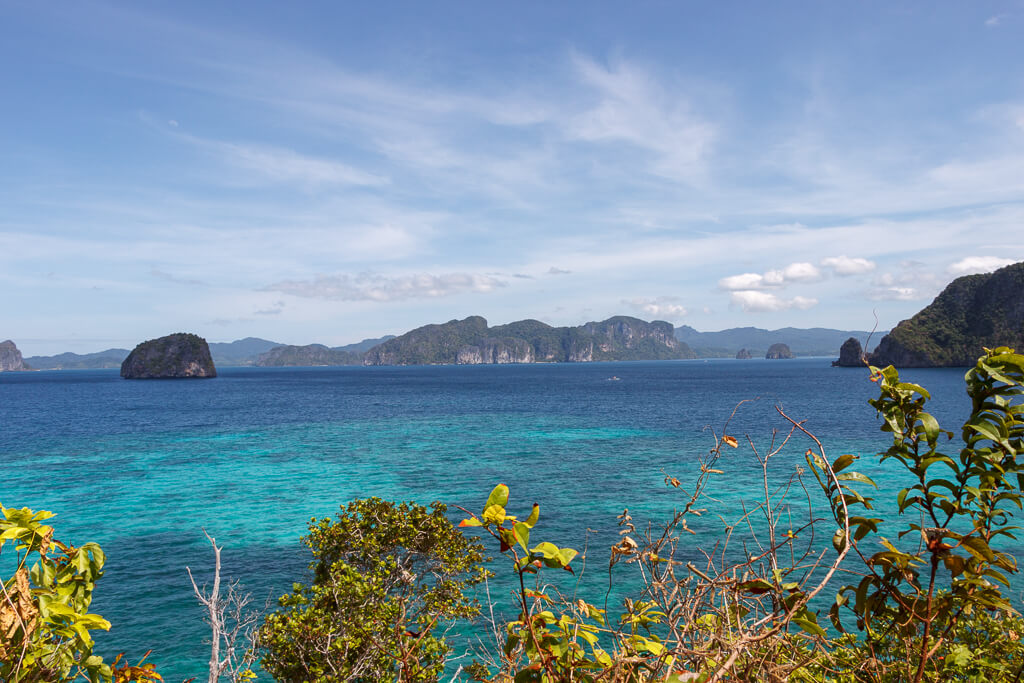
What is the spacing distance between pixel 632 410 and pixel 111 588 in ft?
234

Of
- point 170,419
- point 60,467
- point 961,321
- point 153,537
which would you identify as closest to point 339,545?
point 153,537

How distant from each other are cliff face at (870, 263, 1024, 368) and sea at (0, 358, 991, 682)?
115 m

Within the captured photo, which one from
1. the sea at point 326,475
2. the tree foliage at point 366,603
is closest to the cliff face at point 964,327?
the sea at point 326,475

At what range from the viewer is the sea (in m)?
23.2

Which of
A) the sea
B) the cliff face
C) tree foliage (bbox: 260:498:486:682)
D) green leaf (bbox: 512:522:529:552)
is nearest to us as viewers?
green leaf (bbox: 512:522:529:552)

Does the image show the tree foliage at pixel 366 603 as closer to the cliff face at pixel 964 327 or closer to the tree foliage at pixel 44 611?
the tree foliage at pixel 44 611

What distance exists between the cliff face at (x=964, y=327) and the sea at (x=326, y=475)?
115 metres

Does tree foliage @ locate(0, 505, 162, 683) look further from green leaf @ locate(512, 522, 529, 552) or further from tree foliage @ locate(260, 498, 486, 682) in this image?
tree foliage @ locate(260, 498, 486, 682)

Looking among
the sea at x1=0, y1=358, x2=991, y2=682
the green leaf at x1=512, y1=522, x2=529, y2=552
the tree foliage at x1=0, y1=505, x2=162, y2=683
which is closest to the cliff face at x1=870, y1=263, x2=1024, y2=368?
the sea at x1=0, y1=358, x2=991, y2=682

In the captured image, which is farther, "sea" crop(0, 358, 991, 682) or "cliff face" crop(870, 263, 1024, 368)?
"cliff face" crop(870, 263, 1024, 368)

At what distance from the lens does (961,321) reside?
188875 mm

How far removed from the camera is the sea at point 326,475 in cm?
2320

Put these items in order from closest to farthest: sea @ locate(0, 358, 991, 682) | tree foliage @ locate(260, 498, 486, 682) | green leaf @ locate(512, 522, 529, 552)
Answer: green leaf @ locate(512, 522, 529, 552) < tree foliage @ locate(260, 498, 486, 682) < sea @ locate(0, 358, 991, 682)

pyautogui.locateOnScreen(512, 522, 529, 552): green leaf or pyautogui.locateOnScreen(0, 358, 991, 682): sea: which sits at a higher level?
pyautogui.locateOnScreen(512, 522, 529, 552): green leaf
